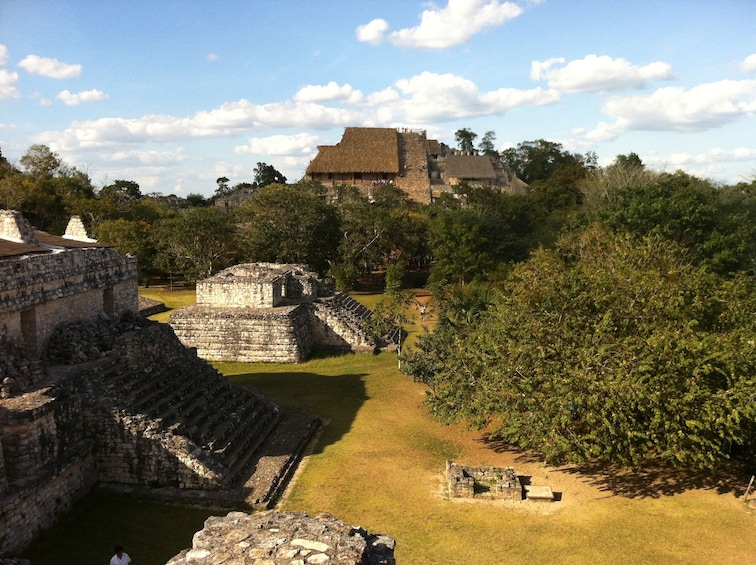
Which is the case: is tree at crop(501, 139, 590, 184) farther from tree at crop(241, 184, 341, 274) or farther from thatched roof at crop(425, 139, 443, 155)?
tree at crop(241, 184, 341, 274)

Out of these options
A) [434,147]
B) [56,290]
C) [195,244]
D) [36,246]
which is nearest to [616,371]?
[56,290]

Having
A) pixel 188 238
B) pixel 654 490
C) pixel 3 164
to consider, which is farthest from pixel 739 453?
pixel 3 164

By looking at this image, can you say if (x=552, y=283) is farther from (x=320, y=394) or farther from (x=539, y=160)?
(x=539, y=160)

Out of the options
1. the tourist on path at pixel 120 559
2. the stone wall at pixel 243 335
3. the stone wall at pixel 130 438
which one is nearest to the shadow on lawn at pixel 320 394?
the stone wall at pixel 130 438

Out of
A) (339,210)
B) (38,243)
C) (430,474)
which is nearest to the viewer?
(430,474)

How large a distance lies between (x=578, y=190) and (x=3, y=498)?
5272 centimetres

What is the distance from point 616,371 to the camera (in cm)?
Answer: 1142

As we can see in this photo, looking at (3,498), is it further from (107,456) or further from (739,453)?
(739,453)

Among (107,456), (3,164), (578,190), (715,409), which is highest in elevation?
(3,164)

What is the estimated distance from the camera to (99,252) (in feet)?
47.9

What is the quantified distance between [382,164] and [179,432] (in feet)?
160

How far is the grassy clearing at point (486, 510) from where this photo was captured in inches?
385

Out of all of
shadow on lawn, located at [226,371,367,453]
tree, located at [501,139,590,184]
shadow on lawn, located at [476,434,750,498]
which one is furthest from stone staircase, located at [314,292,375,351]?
tree, located at [501,139,590,184]

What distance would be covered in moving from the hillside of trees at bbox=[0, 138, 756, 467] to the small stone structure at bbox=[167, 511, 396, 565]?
19.9 feet
